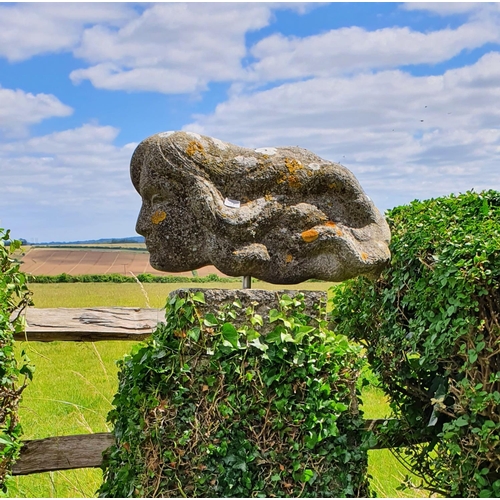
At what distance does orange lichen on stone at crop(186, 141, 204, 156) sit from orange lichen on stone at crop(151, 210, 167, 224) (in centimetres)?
40

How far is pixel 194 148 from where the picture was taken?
144 inches

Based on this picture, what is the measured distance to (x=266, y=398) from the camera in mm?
3463

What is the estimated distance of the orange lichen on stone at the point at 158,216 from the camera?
3.69m

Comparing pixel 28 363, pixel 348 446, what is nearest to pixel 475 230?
pixel 348 446

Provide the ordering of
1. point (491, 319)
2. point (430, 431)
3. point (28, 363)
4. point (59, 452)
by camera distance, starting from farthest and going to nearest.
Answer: point (59, 452), point (430, 431), point (28, 363), point (491, 319)

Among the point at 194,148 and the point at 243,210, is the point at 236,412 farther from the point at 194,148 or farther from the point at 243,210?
the point at 194,148

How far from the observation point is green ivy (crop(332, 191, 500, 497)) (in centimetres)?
334

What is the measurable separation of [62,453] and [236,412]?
6.22 ft

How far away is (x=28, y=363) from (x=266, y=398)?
165 centimetres

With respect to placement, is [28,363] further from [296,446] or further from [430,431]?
[430,431]

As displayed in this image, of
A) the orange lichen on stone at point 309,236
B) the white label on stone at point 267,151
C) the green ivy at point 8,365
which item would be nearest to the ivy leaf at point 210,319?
the orange lichen on stone at point 309,236

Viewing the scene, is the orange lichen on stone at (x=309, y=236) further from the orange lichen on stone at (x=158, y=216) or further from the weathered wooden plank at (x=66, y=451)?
the weathered wooden plank at (x=66, y=451)

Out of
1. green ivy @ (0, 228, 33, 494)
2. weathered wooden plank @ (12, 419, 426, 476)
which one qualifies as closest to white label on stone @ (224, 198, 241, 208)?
green ivy @ (0, 228, 33, 494)

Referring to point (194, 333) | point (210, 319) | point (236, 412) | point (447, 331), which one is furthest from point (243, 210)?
point (447, 331)
